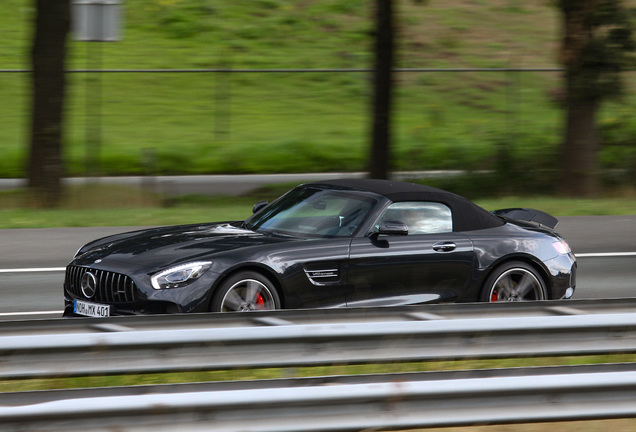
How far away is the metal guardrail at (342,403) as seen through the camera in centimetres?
424

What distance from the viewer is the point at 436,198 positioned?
8570 millimetres

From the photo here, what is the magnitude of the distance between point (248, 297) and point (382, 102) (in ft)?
36.2

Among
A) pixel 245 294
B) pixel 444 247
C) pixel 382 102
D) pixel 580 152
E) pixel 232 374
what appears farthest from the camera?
pixel 580 152

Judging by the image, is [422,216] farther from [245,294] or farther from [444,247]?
[245,294]

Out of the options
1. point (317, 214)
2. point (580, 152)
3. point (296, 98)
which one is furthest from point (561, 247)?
point (296, 98)

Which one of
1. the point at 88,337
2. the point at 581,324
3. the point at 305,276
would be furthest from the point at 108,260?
the point at 581,324

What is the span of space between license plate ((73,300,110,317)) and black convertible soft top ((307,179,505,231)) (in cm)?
246

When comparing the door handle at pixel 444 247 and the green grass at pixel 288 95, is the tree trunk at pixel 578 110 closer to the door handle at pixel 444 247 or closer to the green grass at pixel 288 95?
A: the green grass at pixel 288 95

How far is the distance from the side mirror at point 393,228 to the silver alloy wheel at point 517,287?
1.07 m

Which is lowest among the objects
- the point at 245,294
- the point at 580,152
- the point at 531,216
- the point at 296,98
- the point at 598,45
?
the point at 245,294

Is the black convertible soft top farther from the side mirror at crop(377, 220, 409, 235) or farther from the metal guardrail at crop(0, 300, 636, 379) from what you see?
the metal guardrail at crop(0, 300, 636, 379)

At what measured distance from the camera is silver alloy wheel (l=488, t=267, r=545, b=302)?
8539 mm

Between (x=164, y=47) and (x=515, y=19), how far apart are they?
12.9m

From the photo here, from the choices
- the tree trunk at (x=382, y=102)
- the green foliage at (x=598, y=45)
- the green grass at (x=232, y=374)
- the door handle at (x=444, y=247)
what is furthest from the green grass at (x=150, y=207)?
the green grass at (x=232, y=374)
